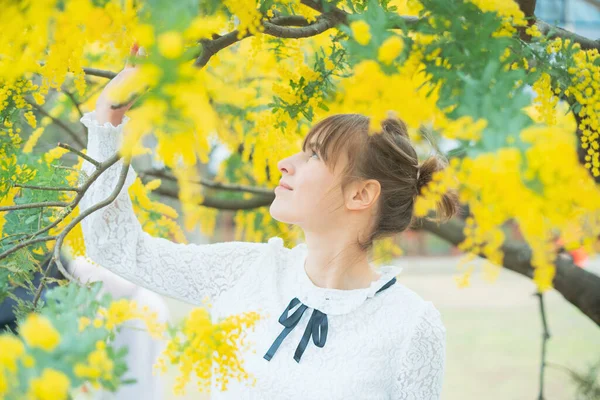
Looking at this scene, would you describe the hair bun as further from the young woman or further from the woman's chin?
the woman's chin

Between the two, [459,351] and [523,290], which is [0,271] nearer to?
[459,351]

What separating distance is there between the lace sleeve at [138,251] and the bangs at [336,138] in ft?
1.01

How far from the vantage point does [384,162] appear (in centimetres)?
164

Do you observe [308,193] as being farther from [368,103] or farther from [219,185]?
[219,185]

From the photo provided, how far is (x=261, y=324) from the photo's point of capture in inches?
64.1

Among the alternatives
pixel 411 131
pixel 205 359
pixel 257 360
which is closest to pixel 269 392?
pixel 257 360

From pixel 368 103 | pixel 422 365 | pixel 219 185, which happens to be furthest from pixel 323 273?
pixel 219 185

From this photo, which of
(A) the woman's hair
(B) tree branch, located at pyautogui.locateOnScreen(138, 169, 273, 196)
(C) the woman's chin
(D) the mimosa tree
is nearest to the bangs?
(A) the woman's hair

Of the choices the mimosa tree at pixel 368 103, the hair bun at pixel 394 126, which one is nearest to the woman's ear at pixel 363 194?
the hair bun at pixel 394 126

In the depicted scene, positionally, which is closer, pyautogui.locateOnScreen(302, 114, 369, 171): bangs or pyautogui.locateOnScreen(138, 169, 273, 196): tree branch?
pyautogui.locateOnScreen(302, 114, 369, 171): bangs

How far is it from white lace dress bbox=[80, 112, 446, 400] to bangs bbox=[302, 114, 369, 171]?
0.30 m

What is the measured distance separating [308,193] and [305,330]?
0.31 metres

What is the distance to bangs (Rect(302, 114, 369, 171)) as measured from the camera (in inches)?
62.6

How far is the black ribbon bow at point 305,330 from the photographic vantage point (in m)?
1.54
